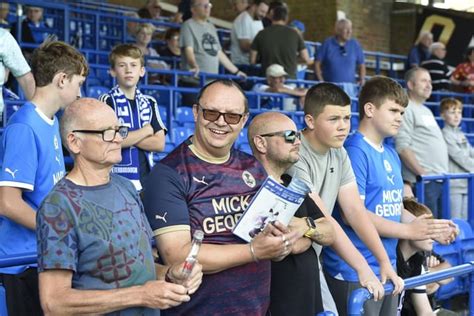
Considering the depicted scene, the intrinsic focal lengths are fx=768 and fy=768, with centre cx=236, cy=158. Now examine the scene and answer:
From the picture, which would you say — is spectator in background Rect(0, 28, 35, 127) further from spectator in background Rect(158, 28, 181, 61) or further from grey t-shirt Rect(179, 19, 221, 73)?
spectator in background Rect(158, 28, 181, 61)

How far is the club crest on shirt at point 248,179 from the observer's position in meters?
2.71

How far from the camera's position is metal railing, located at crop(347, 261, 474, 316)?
2701 millimetres

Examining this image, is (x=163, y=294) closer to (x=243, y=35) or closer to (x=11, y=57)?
(x=11, y=57)

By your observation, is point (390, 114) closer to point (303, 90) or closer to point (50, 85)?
point (50, 85)

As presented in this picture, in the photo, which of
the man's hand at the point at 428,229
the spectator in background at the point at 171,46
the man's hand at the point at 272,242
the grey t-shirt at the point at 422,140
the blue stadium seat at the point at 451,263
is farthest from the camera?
the spectator in background at the point at 171,46

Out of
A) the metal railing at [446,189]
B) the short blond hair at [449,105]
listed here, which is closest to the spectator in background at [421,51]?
the short blond hair at [449,105]

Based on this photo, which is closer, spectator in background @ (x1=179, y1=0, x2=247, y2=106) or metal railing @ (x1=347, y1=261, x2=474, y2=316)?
metal railing @ (x1=347, y1=261, x2=474, y2=316)

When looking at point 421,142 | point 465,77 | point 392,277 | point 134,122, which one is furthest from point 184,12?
point 392,277

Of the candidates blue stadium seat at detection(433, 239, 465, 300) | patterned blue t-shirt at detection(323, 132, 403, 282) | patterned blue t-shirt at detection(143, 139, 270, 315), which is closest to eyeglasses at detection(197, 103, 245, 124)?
patterned blue t-shirt at detection(143, 139, 270, 315)

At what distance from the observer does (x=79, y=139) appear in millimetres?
2402

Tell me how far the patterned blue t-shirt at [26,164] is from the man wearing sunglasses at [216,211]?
1.61 feet

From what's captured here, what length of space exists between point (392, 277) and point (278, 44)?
21.9 ft

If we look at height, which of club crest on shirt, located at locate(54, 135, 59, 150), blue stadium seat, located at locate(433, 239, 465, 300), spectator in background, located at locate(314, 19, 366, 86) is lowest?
blue stadium seat, located at locate(433, 239, 465, 300)

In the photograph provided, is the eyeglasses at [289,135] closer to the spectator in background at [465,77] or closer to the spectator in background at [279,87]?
the spectator in background at [279,87]
